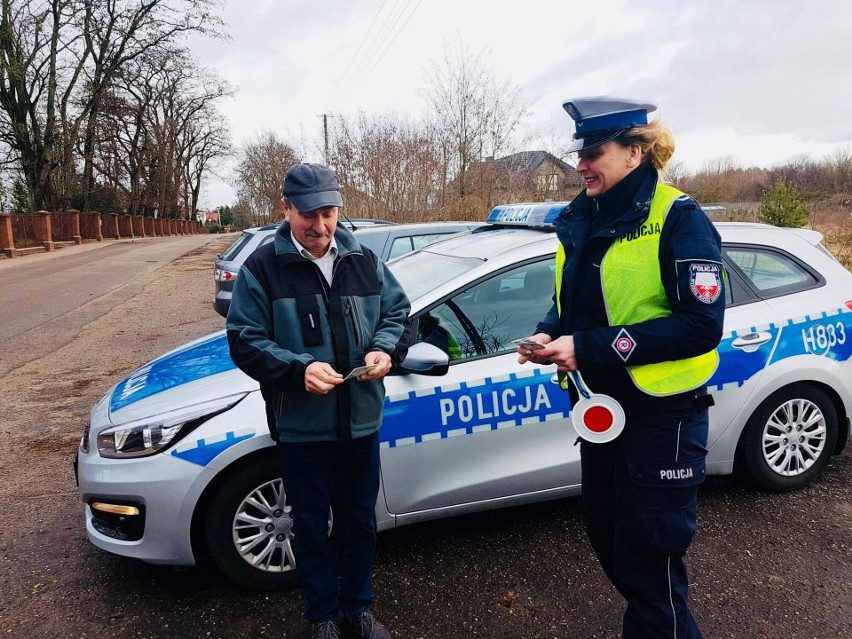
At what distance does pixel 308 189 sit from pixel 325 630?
1.64m

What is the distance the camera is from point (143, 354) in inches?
310

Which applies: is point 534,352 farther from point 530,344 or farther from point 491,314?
point 491,314

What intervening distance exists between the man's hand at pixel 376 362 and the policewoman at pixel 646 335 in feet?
1.67

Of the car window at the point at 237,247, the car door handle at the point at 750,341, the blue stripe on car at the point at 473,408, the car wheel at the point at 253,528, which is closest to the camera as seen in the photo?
the car wheel at the point at 253,528

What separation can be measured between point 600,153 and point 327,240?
978mm

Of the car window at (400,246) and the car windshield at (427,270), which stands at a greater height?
the car window at (400,246)

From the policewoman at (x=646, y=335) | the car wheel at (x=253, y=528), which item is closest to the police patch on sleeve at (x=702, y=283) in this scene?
the policewoman at (x=646, y=335)

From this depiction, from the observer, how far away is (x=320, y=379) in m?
1.99

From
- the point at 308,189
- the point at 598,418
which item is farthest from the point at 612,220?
the point at 308,189

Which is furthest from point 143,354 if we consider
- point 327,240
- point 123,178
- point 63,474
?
point 123,178

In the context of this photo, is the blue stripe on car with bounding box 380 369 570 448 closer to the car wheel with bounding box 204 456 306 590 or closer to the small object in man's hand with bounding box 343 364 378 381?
the car wheel with bounding box 204 456 306 590

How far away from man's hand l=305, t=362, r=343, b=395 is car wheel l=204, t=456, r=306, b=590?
86 cm

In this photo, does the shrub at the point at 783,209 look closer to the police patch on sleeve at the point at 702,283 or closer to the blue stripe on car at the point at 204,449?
the police patch on sleeve at the point at 702,283

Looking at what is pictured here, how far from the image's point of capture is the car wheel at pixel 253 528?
8.66 ft
